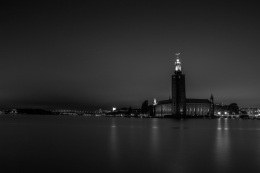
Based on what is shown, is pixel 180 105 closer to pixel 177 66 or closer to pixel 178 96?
pixel 178 96

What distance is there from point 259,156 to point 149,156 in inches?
276

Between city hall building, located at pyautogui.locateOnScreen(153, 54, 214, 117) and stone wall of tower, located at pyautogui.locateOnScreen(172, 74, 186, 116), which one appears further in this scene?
city hall building, located at pyautogui.locateOnScreen(153, 54, 214, 117)

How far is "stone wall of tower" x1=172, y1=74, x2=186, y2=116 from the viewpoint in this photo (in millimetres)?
128625

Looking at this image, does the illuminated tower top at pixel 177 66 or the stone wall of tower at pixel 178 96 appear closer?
the stone wall of tower at pixel 178 96

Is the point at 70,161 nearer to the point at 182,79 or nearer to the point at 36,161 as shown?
the point at 36,161

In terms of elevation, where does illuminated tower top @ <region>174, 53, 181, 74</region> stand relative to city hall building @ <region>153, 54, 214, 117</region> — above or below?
above

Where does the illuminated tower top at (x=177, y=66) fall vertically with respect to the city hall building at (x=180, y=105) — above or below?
above

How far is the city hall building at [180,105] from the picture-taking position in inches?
5081

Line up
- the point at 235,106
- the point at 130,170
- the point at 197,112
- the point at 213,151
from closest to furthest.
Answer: the point at 130,170 < the point at 213,151 < the point at 197,112 < the point at 235,106

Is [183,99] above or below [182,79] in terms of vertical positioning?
below

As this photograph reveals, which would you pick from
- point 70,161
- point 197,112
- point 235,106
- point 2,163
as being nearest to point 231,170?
point 70,161

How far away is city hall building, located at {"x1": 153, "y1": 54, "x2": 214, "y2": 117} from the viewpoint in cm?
12905

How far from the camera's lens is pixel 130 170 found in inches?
590

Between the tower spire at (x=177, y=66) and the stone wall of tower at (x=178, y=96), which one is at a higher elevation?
the tower spire at (x=177, y=66)
